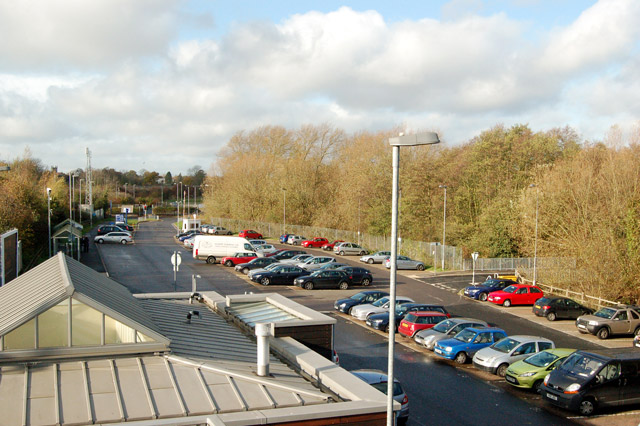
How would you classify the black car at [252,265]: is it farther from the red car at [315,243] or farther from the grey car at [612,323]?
the grey car at [612,323]

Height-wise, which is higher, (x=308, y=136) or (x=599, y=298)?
(x=308, y=136)

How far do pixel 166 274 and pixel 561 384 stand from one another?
28.5m

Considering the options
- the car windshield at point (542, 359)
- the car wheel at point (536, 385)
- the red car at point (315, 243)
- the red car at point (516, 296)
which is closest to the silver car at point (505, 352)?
the car windshield at point (542, 359)

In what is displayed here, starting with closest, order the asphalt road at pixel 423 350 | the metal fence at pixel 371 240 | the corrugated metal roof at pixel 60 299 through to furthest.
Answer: the corrugated metal roof at pixel 60 299, the asphalt road at pixel 423 350, the metal fence at pixel 371 240

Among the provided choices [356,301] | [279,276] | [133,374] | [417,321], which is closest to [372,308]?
[356,301]

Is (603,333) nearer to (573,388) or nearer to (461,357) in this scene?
(461,357)

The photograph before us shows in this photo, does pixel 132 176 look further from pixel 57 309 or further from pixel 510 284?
pixel 57 309

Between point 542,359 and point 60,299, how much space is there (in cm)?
1498

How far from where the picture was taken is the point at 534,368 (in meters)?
17.1

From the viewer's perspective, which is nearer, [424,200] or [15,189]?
[15,189]

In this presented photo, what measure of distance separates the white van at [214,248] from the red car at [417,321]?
75.6 feet

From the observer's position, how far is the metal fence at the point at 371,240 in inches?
1838

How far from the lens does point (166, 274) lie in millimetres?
37406

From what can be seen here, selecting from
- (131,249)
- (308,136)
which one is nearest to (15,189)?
(131,249)
